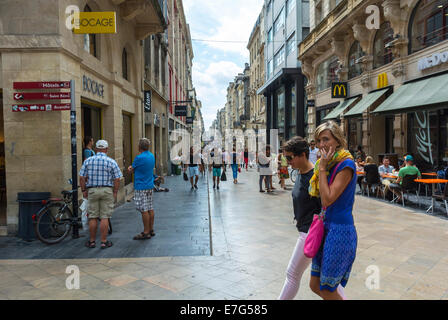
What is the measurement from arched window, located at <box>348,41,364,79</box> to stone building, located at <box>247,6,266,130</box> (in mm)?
25069

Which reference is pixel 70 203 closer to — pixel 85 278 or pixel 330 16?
pixel 85 278

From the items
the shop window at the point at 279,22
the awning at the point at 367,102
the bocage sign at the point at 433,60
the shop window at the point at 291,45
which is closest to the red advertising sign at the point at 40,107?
the bocage sign at the point at 433,60

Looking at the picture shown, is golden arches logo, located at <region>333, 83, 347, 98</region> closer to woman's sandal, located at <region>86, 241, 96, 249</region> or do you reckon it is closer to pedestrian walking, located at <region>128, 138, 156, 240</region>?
pedestrian walking, located at <region>128, 138, 156, 240</region>

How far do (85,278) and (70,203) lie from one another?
2585 mm

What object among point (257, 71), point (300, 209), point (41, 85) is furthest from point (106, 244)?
point (257, 71)

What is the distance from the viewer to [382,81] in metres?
14.4

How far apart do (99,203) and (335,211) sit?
4495mm

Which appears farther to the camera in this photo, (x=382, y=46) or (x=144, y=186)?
(x=382, y=46)

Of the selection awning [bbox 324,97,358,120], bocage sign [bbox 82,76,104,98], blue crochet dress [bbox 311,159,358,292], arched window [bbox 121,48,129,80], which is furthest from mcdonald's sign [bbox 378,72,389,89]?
blue crochet dress [bbox 311,159,358,292]

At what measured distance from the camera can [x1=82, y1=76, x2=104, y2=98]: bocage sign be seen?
25.7 feet

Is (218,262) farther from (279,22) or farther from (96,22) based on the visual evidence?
(279,22)

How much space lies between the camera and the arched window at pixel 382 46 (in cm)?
1410

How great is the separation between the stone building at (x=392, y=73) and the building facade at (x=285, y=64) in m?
6.32

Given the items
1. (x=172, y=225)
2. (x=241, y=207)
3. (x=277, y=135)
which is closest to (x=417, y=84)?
(x=241, y=207)
